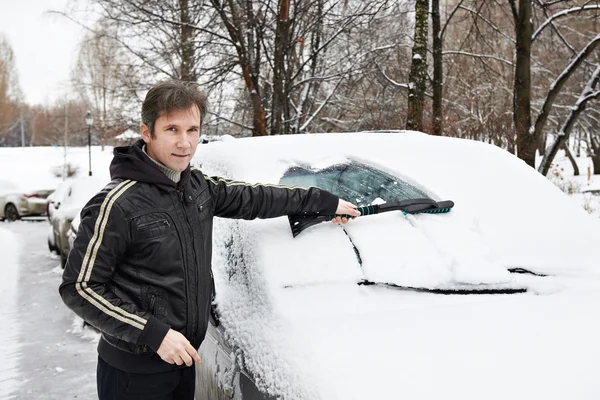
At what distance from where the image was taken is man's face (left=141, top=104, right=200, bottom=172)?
176cm

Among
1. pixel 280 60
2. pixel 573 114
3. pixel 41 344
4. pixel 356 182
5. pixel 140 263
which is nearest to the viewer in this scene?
pixel 140 263

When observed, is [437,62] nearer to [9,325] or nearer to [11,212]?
[9,325]

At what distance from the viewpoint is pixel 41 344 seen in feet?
15.8

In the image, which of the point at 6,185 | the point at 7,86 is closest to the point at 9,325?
the point at 6,185

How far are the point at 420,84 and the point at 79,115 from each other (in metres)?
50.7

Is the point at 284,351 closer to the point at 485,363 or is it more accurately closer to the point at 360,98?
the point at 485,363

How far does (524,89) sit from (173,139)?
25.3 feet

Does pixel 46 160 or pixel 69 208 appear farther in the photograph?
pixel 46 160

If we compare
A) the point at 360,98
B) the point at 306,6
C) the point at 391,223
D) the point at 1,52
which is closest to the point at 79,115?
the point at 1,52

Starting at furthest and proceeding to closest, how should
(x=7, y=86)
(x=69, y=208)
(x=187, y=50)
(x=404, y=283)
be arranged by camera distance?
1. (x=7, y=86)
2. (x=187, y=50)
3. (x=69, y=208)
4. (x=404, y=283)

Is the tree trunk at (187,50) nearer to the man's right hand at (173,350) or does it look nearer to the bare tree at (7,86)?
the man's right hand at (173,350)

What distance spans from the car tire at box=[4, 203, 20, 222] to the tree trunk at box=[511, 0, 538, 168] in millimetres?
15324

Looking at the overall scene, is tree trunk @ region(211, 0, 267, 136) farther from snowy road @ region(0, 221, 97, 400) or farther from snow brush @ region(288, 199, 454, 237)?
snow brush @ region(288, 199, 454, 237)

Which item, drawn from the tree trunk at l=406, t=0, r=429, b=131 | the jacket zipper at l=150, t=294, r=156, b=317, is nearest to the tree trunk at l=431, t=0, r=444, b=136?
the tree trunk at l=406, t=0, r=429, b=131
